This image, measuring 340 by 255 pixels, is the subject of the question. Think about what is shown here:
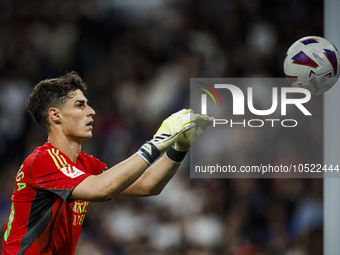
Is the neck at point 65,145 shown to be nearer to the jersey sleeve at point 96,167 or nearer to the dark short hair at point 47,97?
the dark short hair at point 47,97

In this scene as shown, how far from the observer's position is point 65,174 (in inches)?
89.8

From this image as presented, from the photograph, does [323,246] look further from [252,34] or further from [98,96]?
[98,96]

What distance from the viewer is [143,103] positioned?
213 inches

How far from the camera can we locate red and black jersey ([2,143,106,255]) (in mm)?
2296

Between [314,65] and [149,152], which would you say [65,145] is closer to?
[149,152]

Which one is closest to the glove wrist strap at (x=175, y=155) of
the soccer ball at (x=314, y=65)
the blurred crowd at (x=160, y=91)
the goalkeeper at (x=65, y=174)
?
the goalkeeper at (x=65, y=174)

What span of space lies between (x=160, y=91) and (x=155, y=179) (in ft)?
8.67

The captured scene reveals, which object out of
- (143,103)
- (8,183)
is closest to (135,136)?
(143,103)

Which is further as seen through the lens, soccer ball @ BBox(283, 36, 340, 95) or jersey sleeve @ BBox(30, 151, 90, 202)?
soccer ball @ BBox(283, 36, 340, 95)

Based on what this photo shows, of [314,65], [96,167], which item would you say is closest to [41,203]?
[96,167]

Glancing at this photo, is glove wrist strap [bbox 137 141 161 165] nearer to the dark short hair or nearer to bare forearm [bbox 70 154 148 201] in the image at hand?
bare forearm [bbox 70 154 148 201]

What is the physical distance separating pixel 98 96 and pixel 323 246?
12.5 feet

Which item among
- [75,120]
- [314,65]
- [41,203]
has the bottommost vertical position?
[41,203]

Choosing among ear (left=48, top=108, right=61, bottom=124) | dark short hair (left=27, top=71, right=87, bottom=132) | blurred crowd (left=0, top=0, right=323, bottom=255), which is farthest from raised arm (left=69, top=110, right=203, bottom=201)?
blurred crowd (left=0, top=0, right=323, bottom=255)
